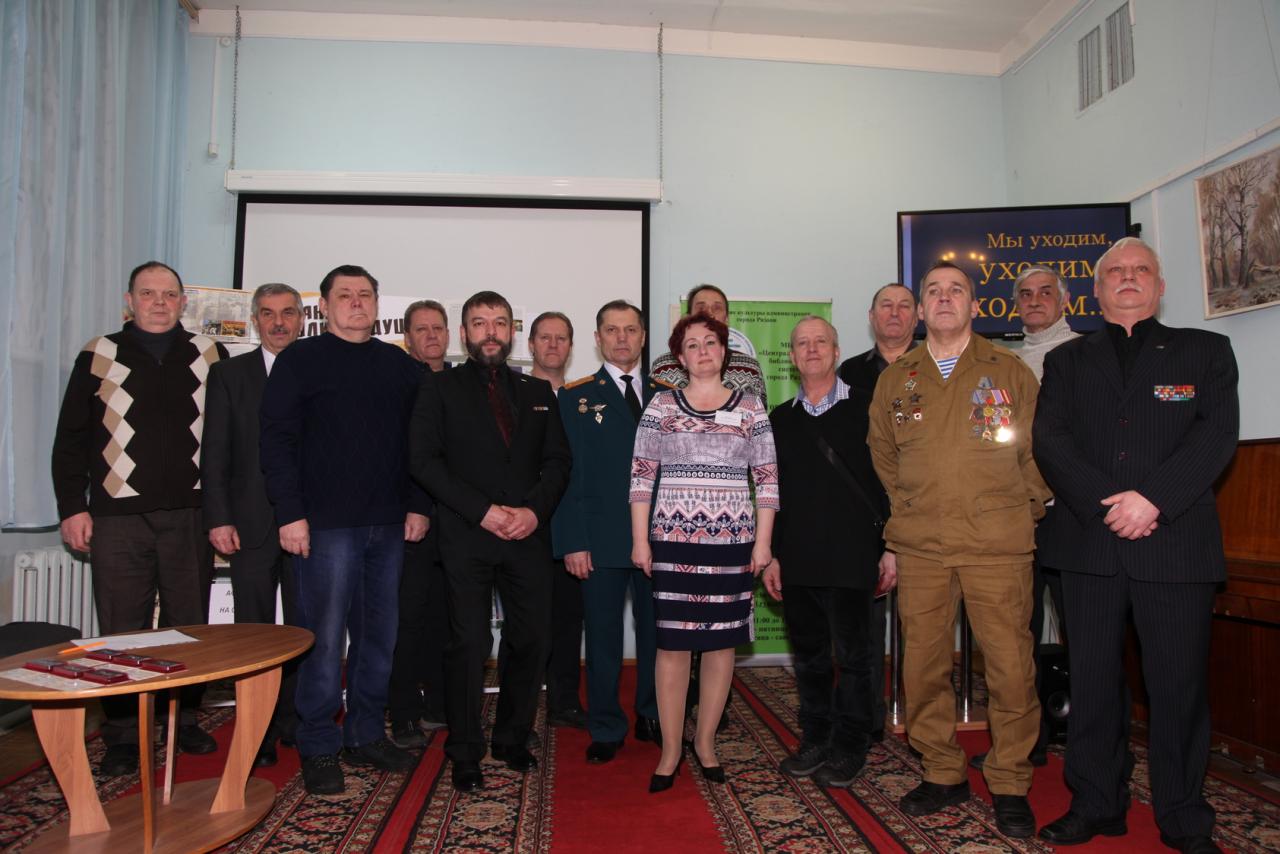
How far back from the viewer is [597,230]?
4.95 m

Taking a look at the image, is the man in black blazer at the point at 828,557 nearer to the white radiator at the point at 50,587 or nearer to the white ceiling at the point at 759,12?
the white ceiling at the point at 759,12

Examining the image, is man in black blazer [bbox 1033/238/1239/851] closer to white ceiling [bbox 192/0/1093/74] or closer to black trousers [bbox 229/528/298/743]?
black trousers [bbox 229/528/298/743]

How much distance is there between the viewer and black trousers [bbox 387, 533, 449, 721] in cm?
325

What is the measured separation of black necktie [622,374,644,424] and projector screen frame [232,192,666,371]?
5.51 feet

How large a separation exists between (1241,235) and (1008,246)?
1.15 metres

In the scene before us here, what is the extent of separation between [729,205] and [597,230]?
0.85 metres

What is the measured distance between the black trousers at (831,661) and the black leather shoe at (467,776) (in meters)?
1.13

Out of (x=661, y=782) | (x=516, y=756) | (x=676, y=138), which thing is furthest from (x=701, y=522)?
(x=676, y=138)

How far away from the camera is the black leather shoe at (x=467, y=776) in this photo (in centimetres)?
266

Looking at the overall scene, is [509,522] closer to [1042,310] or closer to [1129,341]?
[1129,341]

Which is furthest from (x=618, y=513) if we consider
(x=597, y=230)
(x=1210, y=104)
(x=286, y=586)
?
(x=1210, y=104)

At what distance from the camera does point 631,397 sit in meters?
3.14

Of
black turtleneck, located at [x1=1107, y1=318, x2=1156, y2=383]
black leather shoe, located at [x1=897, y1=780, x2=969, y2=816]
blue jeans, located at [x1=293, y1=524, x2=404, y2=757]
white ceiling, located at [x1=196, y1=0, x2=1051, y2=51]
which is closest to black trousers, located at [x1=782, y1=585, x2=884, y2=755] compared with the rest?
black leather shoe, located at [x1=897, y1=780, x2=969, y2=816]

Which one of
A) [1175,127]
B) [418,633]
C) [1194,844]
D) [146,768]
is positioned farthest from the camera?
[1175,127]
